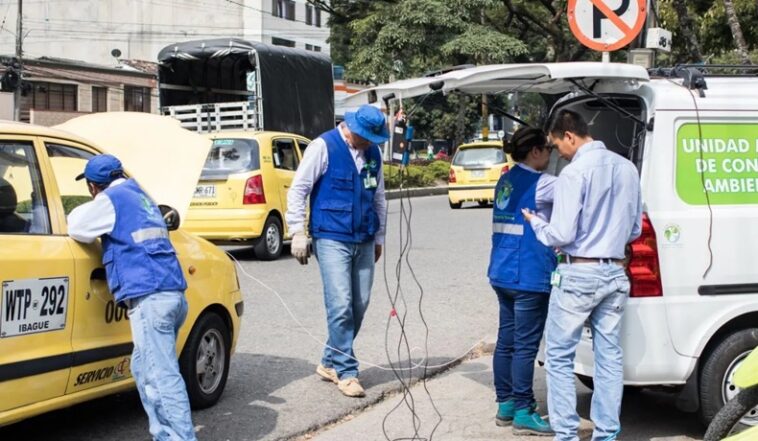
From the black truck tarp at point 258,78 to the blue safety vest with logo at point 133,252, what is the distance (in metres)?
14.1

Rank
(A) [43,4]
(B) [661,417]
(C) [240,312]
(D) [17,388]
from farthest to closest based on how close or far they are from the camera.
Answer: (A) [43,4] → (C) [240,312] → (B) [661,417] → (D) [17,388]

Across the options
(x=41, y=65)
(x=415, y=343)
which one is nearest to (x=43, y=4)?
(x=41, y=65)

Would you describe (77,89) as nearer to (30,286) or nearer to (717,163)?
(30,286)

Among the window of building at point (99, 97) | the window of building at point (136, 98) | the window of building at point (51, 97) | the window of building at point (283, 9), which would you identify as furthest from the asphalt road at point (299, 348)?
the window of building at point (283, 9)

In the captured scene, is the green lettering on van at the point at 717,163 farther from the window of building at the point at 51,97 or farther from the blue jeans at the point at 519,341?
the window of building at the point at 51,97

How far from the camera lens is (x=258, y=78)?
18797mm

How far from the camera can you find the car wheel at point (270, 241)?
1322 cm

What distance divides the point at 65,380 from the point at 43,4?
240ft

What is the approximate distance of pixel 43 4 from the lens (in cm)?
7206

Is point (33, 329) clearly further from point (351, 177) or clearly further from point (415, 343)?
point (415, 343)

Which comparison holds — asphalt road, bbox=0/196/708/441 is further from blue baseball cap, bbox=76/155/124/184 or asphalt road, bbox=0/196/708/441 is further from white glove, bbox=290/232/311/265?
blue baseball cap, bbox=76/155/124/184

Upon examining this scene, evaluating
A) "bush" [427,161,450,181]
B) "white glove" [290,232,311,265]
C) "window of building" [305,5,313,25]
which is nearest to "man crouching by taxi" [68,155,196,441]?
"white glove" [290,232,311,265]

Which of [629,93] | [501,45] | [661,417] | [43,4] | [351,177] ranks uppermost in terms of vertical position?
[43,4]

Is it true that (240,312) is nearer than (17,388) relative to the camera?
No
